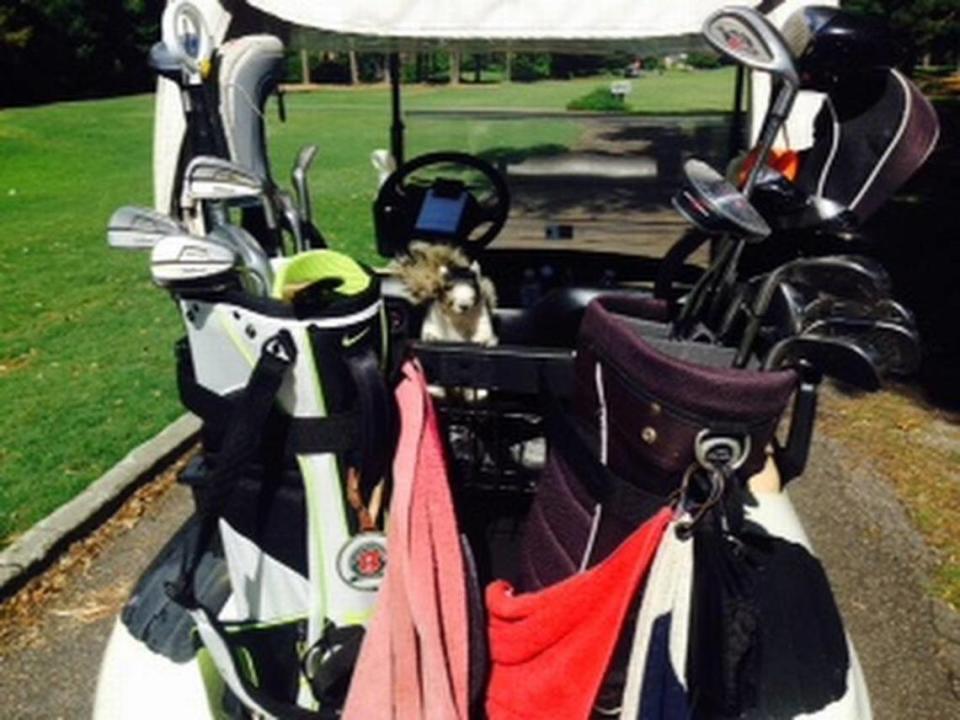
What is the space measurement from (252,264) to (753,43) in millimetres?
967

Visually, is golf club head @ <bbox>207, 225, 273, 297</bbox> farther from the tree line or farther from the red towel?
the tree line

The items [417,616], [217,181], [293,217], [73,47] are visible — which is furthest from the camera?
[73,47]

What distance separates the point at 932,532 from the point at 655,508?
274cm

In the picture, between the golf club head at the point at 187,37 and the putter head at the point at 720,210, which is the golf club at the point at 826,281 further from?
the golf club head at the point at 187,37

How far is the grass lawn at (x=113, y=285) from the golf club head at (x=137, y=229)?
1.50m

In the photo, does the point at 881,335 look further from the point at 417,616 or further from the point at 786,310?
the point at 417,616

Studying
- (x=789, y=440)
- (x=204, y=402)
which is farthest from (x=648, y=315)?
(x=204, y=402)

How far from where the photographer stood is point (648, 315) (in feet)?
6.50

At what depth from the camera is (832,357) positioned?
5.07 ft

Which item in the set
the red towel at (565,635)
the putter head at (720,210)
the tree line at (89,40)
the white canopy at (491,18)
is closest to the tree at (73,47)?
the tree line at (89,40)

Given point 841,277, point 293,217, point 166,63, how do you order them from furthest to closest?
point 293,217
point 166,63
point 841,277

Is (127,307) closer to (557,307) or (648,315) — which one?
(557,307)

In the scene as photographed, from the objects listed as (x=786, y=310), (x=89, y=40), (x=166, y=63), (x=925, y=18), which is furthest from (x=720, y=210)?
(x=925, y=18)

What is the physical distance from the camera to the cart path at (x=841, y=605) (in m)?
2.85
